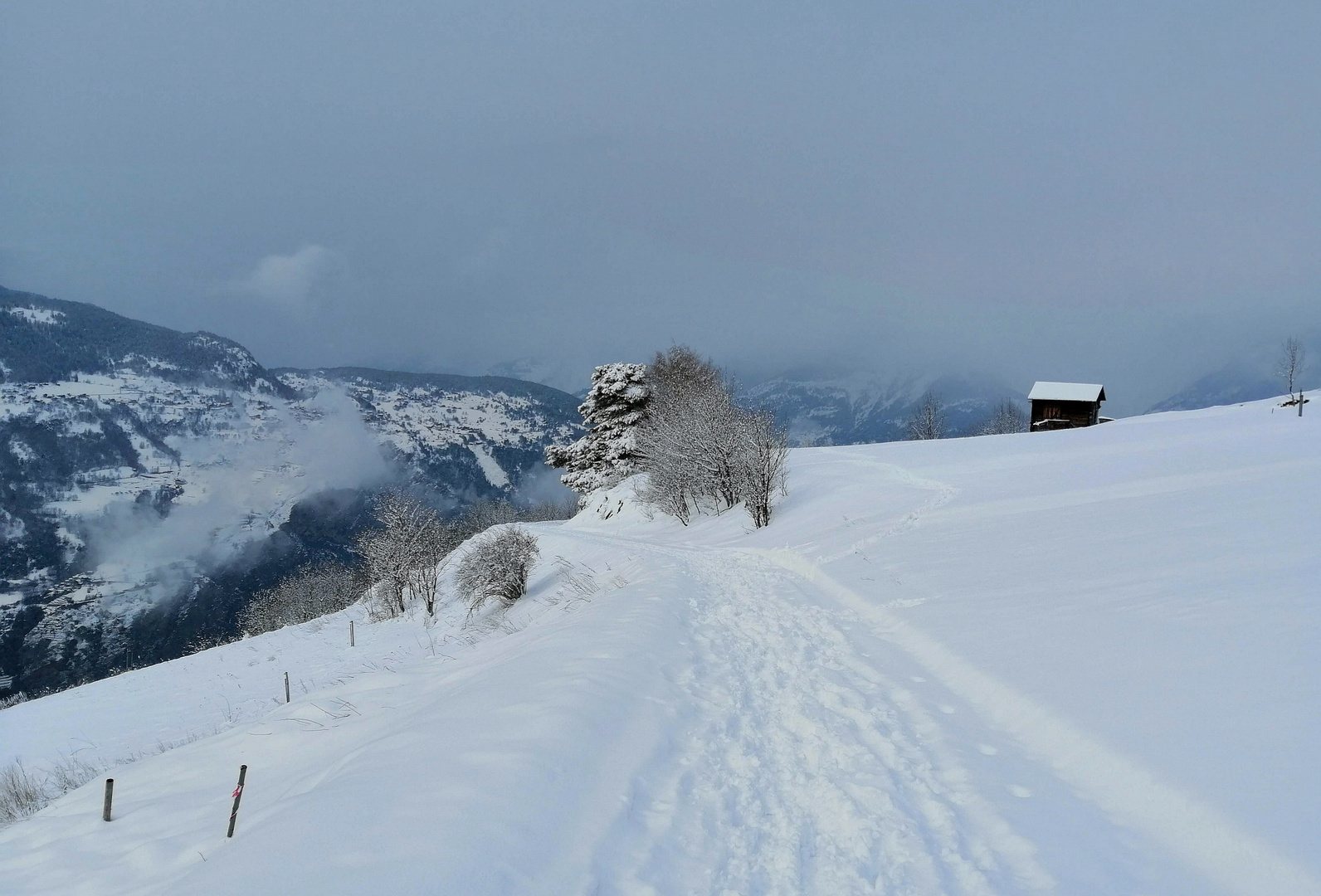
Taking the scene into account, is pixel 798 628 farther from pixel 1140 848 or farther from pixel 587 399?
pixel 587 399

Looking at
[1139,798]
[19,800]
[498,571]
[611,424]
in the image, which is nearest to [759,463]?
[498,571]

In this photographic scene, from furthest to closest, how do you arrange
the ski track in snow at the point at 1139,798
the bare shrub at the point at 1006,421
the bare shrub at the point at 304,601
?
1. the bare shrub at the point at 1006,421
2. the bare shrub at the point at 304,601
3. the ski track in snow at the point at 1139,798

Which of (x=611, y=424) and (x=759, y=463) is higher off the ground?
(x=611, y=424)

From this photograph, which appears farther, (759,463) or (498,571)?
(498,571)

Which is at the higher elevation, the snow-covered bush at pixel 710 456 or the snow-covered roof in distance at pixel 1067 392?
the snow-covered roof in distance at pixel 1067 392

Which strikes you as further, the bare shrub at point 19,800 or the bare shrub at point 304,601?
the bare shrub at point 304,601

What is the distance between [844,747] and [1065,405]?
55501mm

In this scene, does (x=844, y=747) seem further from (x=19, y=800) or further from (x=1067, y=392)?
(x=1067, y=392)

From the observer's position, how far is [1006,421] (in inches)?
3066

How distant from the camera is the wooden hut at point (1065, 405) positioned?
48312 mm

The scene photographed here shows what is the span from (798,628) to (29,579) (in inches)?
9648

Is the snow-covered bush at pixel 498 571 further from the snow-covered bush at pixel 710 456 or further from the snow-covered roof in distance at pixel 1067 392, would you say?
the snow-covered roof in distance at pixel 1067 392

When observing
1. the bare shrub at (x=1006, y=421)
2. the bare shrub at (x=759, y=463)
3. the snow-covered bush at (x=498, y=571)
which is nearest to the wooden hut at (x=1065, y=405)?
the bare shrub at (x=1006, y=421)

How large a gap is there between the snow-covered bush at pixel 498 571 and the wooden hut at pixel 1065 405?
45.7m
